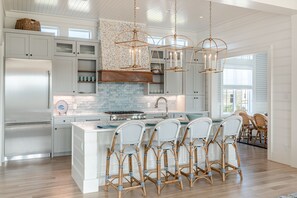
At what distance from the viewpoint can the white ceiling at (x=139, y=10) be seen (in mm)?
5473

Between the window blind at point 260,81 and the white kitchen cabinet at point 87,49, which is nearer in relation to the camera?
the white kitchen cabinet at point 87,49

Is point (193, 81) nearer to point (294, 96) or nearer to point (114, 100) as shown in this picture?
point (114, 100)

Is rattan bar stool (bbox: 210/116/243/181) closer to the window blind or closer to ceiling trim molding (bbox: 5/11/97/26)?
ceiling trim molding (bbox: 5/11/97/26)

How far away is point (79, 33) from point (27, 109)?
2.38 meters

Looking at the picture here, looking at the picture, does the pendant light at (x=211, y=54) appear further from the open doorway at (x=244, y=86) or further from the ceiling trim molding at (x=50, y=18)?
the ceiling trim molding at (x=50, y=18)

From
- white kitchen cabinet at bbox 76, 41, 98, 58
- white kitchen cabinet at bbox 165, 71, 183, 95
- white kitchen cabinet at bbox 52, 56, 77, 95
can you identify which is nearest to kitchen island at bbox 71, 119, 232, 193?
white kitchen cabinet at bbox 52, 56, 77, 95

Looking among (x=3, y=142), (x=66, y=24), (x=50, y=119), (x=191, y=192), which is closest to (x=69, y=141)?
(x=50, y=119)

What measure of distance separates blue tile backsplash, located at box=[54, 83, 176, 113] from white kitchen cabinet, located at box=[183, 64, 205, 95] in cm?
100

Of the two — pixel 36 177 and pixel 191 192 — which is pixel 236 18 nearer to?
pixel 191 192

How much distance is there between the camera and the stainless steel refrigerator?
17.9 feet

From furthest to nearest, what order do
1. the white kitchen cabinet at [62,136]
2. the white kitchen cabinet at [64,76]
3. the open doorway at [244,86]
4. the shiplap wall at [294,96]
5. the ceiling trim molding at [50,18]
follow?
the open doorway at [244,86]
the white kitchen cabinet at [64,76]
the ceiling trim molding at [50,18]
the white kitchen cabinet at [62,136]
the shiplap wall at [294,96]

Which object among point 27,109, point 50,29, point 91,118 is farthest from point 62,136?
point 50,29

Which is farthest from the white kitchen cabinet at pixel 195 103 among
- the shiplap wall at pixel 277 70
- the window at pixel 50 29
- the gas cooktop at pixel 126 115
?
the window at pixel 50 29

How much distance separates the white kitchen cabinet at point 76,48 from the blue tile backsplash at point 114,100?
0.88 metres
